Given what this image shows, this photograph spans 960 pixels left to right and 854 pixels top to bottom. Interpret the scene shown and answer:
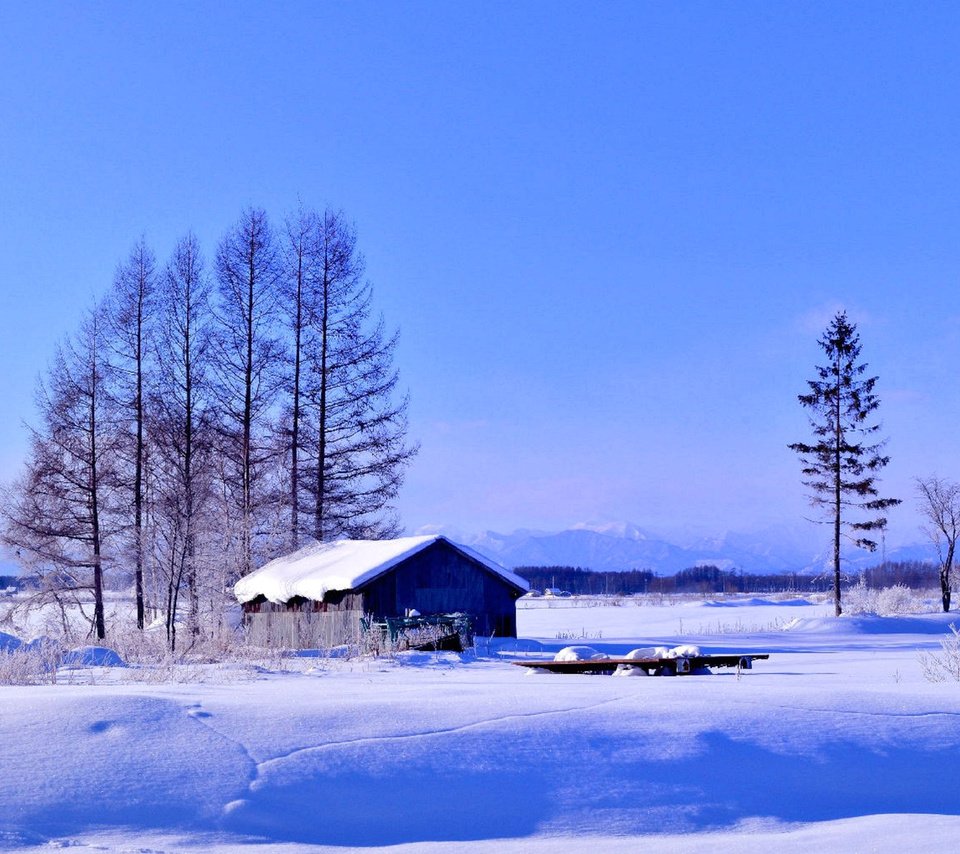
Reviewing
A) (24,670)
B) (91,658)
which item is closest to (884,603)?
(91,658)

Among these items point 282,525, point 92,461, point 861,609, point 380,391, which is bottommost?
point 861,609

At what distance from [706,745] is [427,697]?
266 centimetres

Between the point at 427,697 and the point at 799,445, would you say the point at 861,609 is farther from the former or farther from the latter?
the point at 427,697

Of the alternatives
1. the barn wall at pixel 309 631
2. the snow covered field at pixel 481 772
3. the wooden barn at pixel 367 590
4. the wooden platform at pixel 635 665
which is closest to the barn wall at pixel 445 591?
the wooden barn at pixel 367 590

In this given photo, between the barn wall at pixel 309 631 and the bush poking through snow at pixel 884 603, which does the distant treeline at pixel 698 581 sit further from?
the barn wall at pixel 309 631

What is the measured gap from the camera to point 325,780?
7047 mm

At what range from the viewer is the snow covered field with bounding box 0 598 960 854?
6.47 metres

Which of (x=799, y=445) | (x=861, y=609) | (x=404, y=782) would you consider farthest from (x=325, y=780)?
(x=861, y=609)

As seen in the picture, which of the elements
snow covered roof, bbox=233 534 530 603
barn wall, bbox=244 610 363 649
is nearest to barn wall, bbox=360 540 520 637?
snow covered roof, bbox=233 534 530 603

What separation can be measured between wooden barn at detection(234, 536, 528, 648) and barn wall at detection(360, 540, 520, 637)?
3cm

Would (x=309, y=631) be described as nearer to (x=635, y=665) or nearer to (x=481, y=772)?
(x=635, y=665)

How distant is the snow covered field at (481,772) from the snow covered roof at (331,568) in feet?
54.3

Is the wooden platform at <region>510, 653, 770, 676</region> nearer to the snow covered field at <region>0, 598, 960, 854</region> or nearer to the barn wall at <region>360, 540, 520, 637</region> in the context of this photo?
the snow covered field at <region>0, 598, 960, 854</region>

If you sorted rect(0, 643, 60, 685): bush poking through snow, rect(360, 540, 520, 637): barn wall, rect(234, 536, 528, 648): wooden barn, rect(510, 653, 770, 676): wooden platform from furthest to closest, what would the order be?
rect(360, 540, 520, 637): barn wall < rect(234, 536, 528, 648): wooden barn < rect(510, 653, 770, 676): wooden platform < rect(0, 643, 60, 685): bush poking through snow
